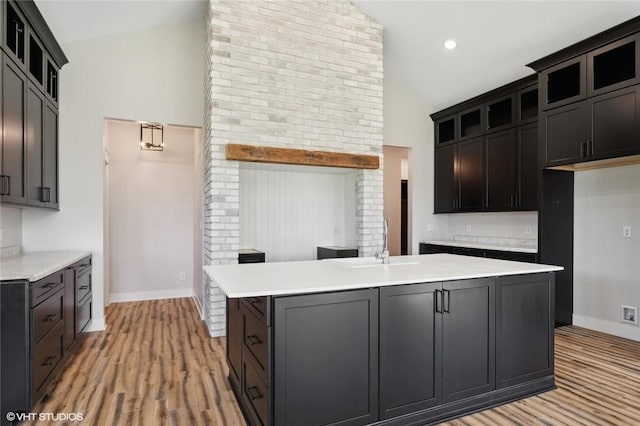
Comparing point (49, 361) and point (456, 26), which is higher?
point (456, 26)

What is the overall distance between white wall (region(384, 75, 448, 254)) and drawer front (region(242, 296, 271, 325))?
4329mm

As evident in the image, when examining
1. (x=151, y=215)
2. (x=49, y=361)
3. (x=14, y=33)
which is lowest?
(x=49, y=361)

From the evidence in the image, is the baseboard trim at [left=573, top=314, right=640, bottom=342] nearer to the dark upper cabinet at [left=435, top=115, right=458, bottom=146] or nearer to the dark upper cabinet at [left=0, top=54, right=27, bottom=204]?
the dark upper cabinet at [left=435, top=115, right=458, bottom=146]

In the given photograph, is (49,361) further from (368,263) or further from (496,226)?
(496,226)

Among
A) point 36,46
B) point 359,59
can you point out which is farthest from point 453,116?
point 36,46

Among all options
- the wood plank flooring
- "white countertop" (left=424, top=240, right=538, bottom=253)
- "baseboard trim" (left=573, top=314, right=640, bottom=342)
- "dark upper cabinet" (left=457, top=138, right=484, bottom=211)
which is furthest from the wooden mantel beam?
"baseboard trim" (left=573, top=314, right=640, bottom=342)

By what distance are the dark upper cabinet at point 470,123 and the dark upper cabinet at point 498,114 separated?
0.16 meters

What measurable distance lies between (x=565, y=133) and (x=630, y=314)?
1.91 metres

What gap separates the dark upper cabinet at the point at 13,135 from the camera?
263 cm

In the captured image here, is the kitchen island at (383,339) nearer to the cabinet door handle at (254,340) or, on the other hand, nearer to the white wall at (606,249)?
the cabinet door handle at (254,340)

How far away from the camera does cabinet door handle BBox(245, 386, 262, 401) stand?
2068 millimetres

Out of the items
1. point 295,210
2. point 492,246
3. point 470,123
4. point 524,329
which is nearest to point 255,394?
point 524,329

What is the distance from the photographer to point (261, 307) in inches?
77.4

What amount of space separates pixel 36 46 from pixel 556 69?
4.87 metres
